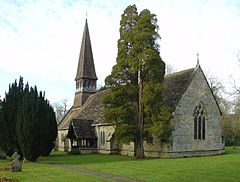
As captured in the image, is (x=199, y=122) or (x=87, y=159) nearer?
(x=87, y=159)

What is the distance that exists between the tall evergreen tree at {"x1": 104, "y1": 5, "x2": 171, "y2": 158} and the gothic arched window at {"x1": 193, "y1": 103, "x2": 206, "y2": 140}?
251 inches

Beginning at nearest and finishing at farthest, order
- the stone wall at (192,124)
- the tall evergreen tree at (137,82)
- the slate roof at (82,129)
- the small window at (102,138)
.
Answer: the tall evergreen tree at (137,82)
the stone wall at (192,124)
the small window at (102,138)
the slate roof at (82,129)

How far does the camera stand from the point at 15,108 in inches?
1362

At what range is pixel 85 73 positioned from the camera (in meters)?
55.7

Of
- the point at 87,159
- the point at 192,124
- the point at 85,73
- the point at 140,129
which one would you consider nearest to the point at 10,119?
the point at 87,159

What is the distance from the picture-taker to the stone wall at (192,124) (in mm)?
34312

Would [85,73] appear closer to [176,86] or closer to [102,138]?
[102,138]

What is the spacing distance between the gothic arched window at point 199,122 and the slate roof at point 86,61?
23849 millimetres

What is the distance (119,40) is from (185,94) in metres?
8.88

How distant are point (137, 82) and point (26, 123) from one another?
1135 cm

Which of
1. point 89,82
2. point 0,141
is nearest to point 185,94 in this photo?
point 0,141

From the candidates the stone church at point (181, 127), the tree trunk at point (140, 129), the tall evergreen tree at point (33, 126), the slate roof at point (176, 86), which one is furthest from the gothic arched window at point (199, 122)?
the tall evergreen tree at point (33, 126)

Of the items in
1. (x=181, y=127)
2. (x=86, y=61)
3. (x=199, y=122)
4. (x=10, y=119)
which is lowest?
(x=181, y=127)

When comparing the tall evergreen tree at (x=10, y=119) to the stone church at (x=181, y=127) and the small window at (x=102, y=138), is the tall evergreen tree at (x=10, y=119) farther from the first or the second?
the small window at (x=102, y=138)
